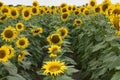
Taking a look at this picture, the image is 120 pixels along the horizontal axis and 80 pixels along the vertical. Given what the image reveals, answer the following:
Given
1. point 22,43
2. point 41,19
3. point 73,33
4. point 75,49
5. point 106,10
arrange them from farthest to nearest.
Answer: point 41,19
point 73,33
point 75,49
point 106,10
point 22,43

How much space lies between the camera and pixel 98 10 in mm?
7004

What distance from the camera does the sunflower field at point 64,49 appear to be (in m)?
4.16

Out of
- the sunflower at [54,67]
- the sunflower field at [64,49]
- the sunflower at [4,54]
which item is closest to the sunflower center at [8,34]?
the sunflower field at [64,49]

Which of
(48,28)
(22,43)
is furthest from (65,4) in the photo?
(22,43)

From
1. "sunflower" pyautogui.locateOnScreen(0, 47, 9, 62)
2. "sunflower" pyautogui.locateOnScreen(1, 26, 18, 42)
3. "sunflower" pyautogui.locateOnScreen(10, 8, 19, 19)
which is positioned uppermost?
"sunflower" pyautogui.locateOnScreen(10, 8, 19, 19)

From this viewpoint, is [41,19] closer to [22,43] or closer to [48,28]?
[48,28]

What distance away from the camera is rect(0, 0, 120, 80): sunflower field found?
416 centimetres

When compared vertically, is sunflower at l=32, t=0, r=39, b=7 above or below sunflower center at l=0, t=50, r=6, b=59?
above

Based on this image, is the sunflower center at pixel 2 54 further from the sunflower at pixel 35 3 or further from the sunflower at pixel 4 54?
the sunflower at pixel 35 3

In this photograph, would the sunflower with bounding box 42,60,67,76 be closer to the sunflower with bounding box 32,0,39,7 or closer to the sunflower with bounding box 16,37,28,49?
the sunflower with bounding box 16,37,28,49

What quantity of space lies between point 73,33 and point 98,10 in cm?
170

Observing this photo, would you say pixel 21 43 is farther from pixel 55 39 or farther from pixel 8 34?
pixel 55 39

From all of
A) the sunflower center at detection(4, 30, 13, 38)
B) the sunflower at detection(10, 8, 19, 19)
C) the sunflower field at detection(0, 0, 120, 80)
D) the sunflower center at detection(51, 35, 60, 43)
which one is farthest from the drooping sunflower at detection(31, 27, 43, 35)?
the sunflower center at detection(51, 35, 60, 43)

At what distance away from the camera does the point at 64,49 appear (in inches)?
227
